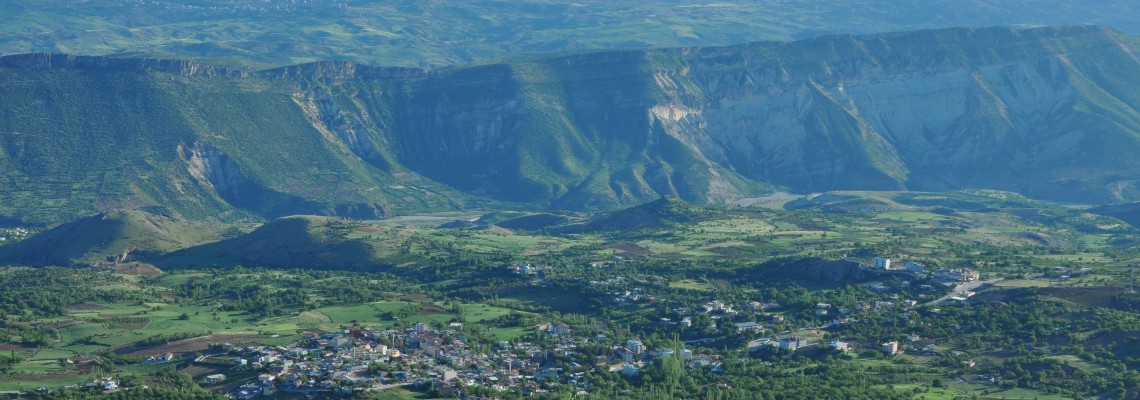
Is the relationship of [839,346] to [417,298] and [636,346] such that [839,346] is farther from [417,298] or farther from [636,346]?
[417,298]

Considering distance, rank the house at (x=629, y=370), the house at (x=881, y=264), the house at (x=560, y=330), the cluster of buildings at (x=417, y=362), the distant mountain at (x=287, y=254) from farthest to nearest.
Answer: the distant mountain at (x=287, y=254)
the house at (x=881, y=264)
the house at (x=560, y=330)
the house at (x=629, y=370)
the cluster of buildings at (x=417, y=362)

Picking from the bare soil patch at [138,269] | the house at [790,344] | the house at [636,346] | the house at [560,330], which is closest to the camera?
the house at [636,346]

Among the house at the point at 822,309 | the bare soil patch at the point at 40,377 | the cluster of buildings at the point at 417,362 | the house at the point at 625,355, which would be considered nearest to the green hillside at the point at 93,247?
the cluster of buildings at the point at 417,362

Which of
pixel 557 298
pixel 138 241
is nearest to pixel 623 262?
pixel 557 298

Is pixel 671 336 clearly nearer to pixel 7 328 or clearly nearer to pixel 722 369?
pixel 722 369

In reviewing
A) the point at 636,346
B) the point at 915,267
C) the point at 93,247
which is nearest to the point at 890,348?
the point at 636,346

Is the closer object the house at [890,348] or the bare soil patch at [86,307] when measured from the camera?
the house at [890,348]

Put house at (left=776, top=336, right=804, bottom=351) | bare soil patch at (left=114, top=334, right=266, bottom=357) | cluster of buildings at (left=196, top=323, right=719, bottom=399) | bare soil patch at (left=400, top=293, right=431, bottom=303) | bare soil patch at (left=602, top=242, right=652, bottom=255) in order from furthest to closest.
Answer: bare soil patch at (left=602, top=242, right=652, bottom=255), bare soil patch at (left=400, top=293, right=431, bottom=303), house at (left=776, top=336, right=804, bottom=351), bare soil patch at (left=114, top=334, right=266, bottom=357), cluster of buildings at (left=196, top=323, right=719, bottom=399)

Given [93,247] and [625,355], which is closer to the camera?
[625,355]

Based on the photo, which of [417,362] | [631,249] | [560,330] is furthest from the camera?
[631,249]

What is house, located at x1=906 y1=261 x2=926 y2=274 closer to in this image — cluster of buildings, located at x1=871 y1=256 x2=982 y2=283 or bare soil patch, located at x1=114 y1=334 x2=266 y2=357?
cluster of buildings, located at x1=871 y1=256 x2=982 y2=283

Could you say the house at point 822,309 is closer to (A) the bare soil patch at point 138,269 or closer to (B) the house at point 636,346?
(B) the house at point 636,346

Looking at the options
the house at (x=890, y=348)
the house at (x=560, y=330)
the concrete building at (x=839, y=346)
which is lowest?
the house at (x=560, y=330)

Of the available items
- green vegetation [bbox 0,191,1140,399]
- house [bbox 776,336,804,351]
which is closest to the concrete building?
green vegetation [bbox 0,191,1140,399]
